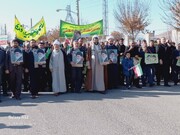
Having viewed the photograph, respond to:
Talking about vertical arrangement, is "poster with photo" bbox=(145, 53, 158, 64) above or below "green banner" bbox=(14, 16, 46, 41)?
below

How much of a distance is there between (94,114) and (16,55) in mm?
3896

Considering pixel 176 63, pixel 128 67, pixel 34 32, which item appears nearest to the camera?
pixel 128 67

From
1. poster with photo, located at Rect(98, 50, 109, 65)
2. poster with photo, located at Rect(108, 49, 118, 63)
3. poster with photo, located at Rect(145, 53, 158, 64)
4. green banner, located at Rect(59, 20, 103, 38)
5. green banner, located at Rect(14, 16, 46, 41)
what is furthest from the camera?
green banner, located at Rect(59, 20, 103, 38)

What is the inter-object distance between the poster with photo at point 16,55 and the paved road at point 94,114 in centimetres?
130

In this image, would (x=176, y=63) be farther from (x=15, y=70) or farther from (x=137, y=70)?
(x=15, y=70)

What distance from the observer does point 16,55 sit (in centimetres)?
1038

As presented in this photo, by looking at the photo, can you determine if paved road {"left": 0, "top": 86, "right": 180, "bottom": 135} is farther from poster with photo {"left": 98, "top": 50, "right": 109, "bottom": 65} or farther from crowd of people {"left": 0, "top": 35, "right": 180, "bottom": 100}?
poster with photo {"left": 98, "top": 50, "right": 109, "bottom": 65}

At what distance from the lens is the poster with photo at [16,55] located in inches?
408

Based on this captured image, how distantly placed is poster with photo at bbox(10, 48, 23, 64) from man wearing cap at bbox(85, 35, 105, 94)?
2511 millimetres

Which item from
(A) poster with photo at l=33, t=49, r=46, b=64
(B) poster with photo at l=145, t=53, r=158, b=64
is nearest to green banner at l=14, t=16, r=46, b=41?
(A) poster with photo at l=33, t=49, r=46, b=64

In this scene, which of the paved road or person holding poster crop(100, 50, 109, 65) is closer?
the paved road

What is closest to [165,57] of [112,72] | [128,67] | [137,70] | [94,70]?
[137,70]

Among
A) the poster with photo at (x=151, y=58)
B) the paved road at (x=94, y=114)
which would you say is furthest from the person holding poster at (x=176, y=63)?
the paved road at (x=94, y=114)

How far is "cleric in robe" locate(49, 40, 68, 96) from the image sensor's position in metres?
11.2
